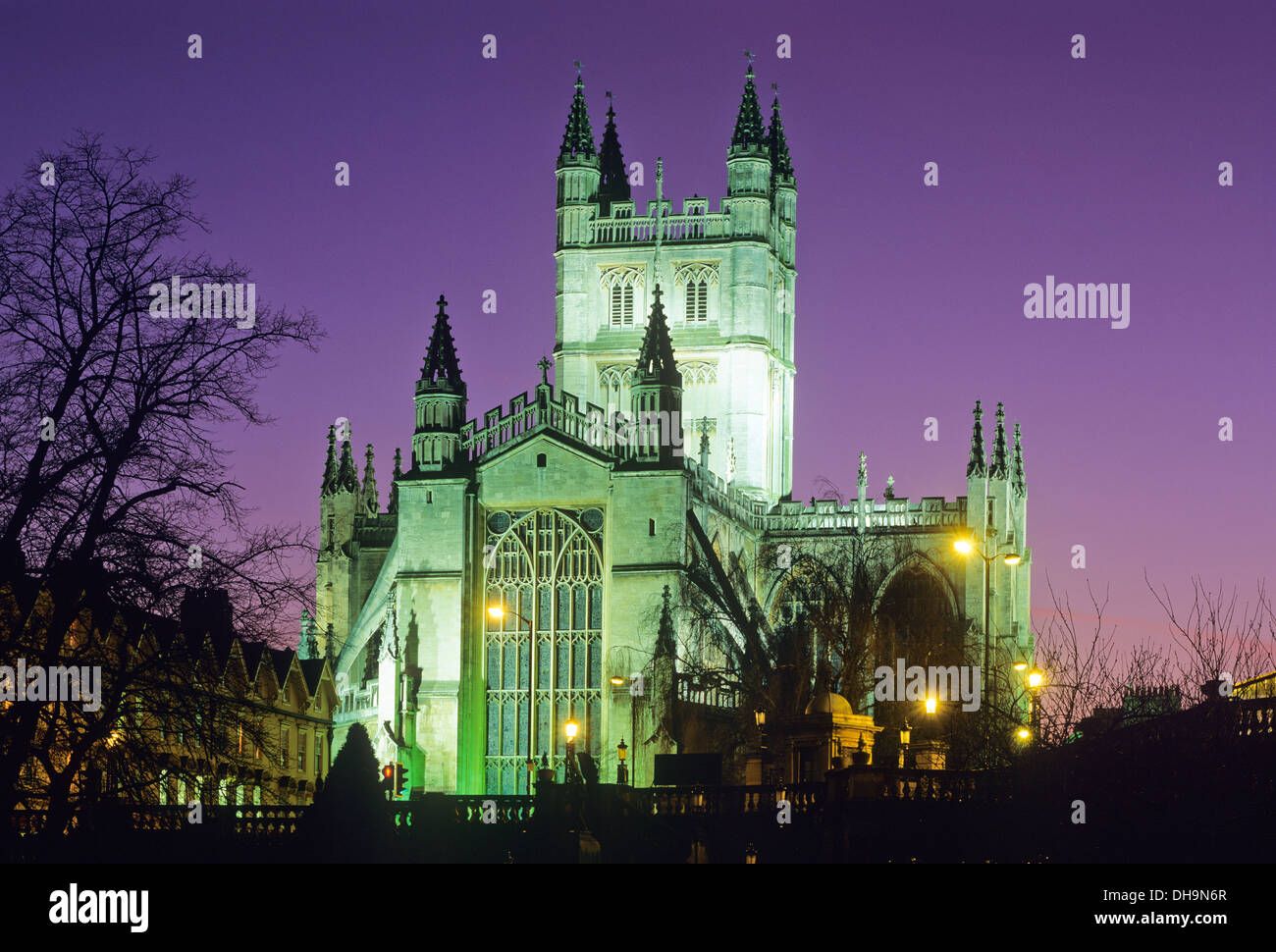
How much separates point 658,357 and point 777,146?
95.2 ft

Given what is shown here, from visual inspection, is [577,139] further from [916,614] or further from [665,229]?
[916,614]

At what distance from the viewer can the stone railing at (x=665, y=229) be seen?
3610 inches

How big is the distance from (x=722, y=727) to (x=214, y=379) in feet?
114

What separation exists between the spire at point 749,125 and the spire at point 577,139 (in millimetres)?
5997

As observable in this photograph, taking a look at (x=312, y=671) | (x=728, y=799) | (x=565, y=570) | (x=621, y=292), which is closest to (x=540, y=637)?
(x=565, y=570)

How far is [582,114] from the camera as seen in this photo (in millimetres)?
94000

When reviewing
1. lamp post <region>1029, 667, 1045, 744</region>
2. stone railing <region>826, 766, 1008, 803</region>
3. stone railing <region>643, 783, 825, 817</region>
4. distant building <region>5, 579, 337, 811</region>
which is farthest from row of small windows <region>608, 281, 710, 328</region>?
distant building <region>5, 579, 337, 811</region>

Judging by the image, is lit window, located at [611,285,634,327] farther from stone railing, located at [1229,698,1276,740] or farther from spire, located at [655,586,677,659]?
stone railing, located at [1229,698,1276,740]

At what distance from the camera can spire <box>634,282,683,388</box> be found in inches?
2712

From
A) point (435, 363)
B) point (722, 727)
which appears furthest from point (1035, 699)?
Answer: point (435, 363)

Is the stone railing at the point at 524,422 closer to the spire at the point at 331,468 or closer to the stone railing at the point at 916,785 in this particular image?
the spire at the point at 331,468

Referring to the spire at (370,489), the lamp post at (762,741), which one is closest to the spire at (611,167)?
the spire at (370,489)

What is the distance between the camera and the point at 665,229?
92188 mm

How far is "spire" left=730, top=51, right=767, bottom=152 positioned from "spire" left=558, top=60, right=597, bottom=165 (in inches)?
236
